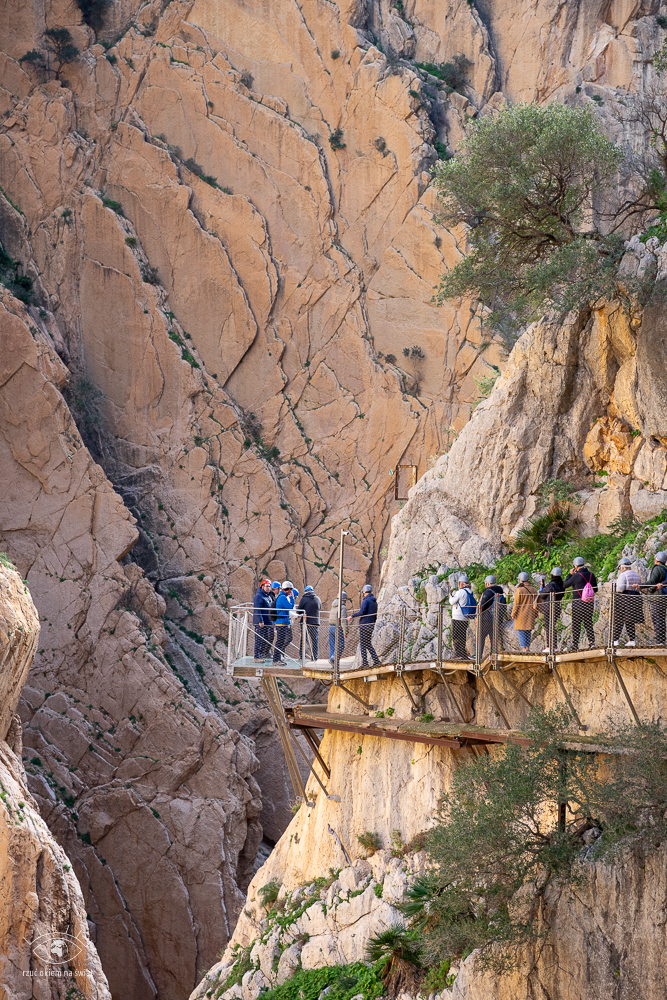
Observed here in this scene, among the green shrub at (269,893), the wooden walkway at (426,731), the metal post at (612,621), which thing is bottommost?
the green shrub at (269,893)

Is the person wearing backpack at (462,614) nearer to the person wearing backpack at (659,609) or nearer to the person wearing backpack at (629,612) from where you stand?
the person wearing backpack at (629,612)

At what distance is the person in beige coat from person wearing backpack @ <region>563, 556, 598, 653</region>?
0.65 meters

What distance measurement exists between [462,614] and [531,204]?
9.77 metres

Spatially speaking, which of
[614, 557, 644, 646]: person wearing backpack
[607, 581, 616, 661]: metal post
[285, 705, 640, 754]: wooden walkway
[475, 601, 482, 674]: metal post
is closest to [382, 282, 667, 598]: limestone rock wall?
[285, 705, 640, 754]: wooden walkway

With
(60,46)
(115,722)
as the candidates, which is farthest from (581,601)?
(60,46)

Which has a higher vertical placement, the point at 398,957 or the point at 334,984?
the point at 398,957

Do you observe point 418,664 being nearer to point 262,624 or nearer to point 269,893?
point 262,624

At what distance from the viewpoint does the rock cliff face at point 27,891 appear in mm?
24359

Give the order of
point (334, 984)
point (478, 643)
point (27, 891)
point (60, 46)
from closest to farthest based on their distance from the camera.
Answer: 1. point (478, 643)
2. point (334, 984)
3. point (27, 891)
4. point (60, 46)

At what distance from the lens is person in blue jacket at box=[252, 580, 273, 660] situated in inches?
879

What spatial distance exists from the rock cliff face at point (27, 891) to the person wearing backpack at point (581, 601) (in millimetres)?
14706

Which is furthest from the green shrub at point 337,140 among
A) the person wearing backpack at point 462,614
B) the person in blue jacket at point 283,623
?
the person wearing backpack at point 462,614

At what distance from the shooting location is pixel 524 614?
17531 millimetres

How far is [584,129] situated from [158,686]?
2289 centimetres
